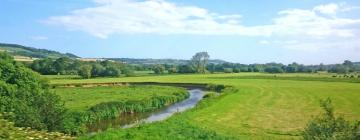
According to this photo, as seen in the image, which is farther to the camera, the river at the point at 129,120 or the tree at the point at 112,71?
the tree at the point at 112,71

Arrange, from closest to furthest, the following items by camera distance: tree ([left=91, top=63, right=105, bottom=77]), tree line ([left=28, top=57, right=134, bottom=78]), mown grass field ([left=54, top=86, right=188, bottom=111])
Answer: mown grass field ([left=54, top=86, right=188, bottom=111]) → tree line ([left=28, top=57, right=134, bottom=78]) → tree ([left=91, top=63, right=105, bottom=77])

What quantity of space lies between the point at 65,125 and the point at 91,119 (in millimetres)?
15807

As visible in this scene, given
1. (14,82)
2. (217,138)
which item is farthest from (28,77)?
(217,138)

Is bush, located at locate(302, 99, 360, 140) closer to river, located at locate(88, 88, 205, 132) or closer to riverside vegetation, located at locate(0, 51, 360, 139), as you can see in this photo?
riverside vegetation, located at locate(0, 51, 360, 139)

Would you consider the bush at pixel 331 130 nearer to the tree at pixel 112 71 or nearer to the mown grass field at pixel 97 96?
the mown grass field at pixel 97 96

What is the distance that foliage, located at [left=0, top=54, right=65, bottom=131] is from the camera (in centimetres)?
2841

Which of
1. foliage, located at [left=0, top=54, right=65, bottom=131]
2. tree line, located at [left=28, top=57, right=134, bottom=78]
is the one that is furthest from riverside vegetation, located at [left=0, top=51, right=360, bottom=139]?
tree line, located at [left=28, top=57, right=134, bottom=78]

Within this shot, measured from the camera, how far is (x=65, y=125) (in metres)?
33.3

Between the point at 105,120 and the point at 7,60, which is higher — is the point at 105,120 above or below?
below

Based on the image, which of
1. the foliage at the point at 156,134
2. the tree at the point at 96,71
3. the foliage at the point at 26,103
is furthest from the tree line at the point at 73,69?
the foliage at the point at 156,134

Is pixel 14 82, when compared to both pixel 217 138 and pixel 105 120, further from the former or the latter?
pixel 217 138

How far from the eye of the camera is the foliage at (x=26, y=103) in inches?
1118

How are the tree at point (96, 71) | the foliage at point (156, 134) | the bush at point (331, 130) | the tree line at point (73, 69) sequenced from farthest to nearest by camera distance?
1. the tree at point (96, 71)
2. the tree line at point (73, 69)
3. the foliage at point (156, 134)
4. the bush at point (331, 130)

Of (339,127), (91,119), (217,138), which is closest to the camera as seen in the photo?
(339,127)
